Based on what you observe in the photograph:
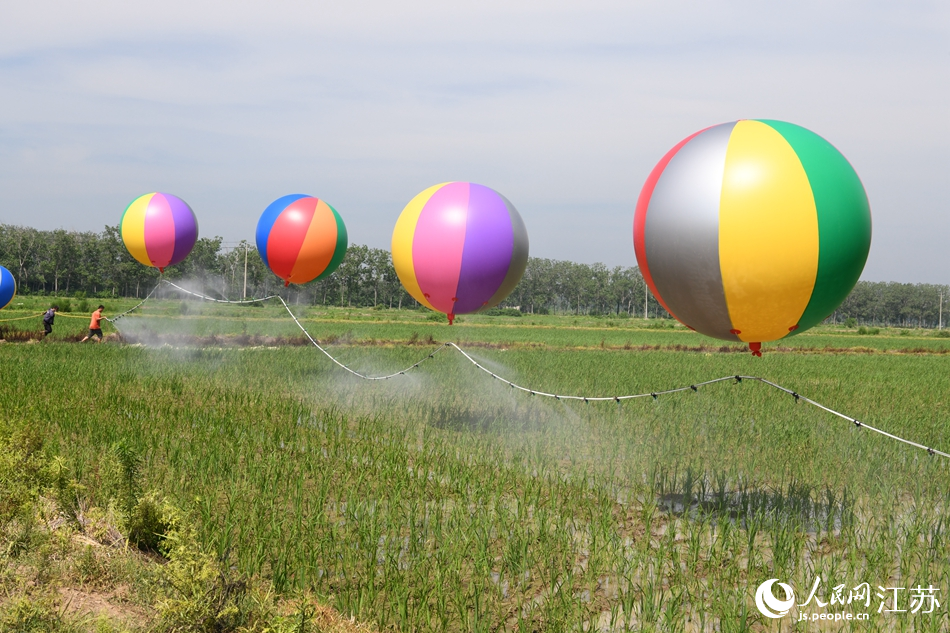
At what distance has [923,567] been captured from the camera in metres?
4.81

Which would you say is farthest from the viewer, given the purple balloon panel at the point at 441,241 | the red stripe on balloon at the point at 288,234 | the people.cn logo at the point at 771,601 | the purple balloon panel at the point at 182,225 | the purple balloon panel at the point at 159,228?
the purple balloon panel at the point at 182,225

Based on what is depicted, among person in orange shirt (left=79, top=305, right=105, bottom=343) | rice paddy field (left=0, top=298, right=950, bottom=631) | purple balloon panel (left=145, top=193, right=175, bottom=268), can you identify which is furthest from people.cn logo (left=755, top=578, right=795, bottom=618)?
person in orange shirt (left=79, top=305, right=105, bottom=343)

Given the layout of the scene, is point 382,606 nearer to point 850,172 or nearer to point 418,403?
point 850,172

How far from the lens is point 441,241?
24.9ft

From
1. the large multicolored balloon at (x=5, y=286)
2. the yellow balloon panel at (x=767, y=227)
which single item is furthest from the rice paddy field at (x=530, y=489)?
the large multicolored balloon at (x=5, y=286)

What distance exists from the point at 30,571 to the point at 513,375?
12.1 m

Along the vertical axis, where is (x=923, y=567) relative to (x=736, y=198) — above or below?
below

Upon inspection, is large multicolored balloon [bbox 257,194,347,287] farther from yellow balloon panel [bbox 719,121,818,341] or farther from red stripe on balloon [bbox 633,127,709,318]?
yellow balloon panel [bbox 719,121,818,341]

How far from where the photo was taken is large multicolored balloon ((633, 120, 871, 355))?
451 cm

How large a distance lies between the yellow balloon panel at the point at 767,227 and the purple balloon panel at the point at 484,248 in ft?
11.2

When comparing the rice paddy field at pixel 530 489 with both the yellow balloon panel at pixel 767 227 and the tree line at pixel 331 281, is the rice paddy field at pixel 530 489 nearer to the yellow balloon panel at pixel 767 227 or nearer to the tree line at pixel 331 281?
the yellow balloon panel at pixel 767 227

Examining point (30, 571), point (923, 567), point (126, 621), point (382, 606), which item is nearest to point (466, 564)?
point (382, 606)

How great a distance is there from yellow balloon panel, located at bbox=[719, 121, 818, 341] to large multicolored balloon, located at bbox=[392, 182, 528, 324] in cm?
343

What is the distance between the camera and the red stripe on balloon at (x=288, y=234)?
10961 mm
